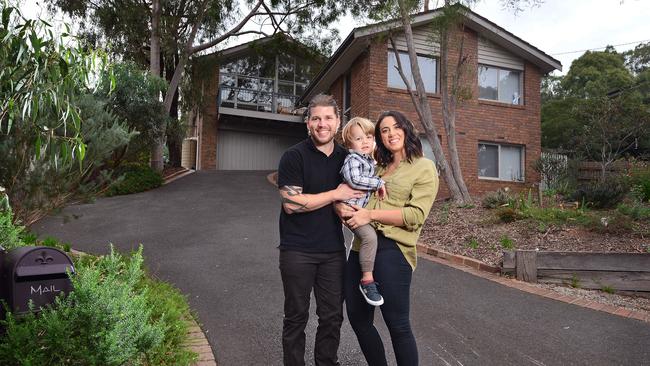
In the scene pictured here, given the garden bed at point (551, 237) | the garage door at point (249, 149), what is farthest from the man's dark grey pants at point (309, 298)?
the garage door at point (249, 149)

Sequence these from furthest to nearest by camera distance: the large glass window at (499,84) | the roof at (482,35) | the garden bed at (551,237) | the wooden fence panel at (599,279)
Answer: the large glass window at (499,84) → the roof at (482,35) → the garden bed at (551,237) → the wooden fence panel at (599,279)

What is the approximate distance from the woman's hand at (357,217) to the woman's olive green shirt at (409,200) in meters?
0.10

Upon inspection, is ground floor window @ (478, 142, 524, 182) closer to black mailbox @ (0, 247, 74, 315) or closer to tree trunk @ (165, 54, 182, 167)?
tree trunk @ (165, 54, 182, 167)

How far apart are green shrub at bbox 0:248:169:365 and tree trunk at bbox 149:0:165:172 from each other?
46.0ft

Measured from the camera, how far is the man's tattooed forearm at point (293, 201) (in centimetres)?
261

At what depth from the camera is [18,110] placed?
2.94 m

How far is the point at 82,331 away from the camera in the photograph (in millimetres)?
2570

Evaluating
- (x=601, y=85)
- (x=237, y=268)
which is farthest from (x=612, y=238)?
(x=601, y=85)

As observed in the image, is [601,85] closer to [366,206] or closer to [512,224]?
[512,224]

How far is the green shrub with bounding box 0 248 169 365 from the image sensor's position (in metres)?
2.47

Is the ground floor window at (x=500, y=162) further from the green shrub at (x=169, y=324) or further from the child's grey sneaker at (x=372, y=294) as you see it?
the child's grey sneaker at (x=372, y=294)

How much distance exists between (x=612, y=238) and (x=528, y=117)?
1016 centimetres

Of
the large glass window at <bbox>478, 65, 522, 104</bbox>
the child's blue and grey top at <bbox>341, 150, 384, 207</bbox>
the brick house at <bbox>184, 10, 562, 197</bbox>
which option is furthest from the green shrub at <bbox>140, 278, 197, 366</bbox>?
the large glass window at <bbox>478, 65, 522, 104</bbox>

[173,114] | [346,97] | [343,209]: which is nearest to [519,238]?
[343,209]
